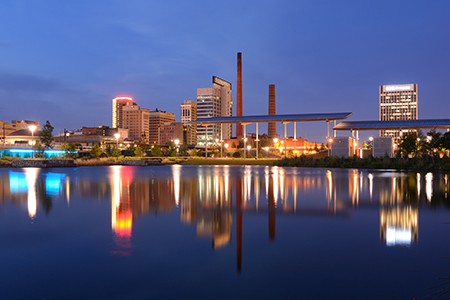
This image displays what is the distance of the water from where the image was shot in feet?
17.3

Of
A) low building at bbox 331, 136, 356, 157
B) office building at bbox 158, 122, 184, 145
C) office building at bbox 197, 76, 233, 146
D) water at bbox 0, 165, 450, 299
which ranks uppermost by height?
office building at bbox 197, 76, 233, 146

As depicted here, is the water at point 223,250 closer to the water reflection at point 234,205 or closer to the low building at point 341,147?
the water reflection at point 234,205

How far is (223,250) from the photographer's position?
7.21 m

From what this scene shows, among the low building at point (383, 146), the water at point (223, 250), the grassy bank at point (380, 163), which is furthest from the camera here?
the low building at point (383, 146)

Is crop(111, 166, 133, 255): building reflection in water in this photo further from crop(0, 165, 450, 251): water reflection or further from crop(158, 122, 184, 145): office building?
crop(158, 122, 184, 145): office building

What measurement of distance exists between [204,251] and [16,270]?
315cm

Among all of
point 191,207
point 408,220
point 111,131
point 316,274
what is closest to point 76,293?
point 316,274

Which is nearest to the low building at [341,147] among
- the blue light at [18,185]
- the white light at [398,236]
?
the blue light at [18,185]

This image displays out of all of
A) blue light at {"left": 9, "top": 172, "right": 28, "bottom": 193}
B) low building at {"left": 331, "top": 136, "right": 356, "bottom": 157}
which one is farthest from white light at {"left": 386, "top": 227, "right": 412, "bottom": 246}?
low building at {"left": 331, "top": 136, "right": 356, "bottom": 157}

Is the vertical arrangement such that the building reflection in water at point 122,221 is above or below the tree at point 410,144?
below

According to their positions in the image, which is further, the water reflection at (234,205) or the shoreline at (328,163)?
the shoreline at (328,163)

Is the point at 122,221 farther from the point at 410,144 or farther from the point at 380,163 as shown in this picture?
the point at 410,144

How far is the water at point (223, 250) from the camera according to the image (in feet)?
17.3

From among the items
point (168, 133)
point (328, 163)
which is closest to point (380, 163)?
point (328, 163)
